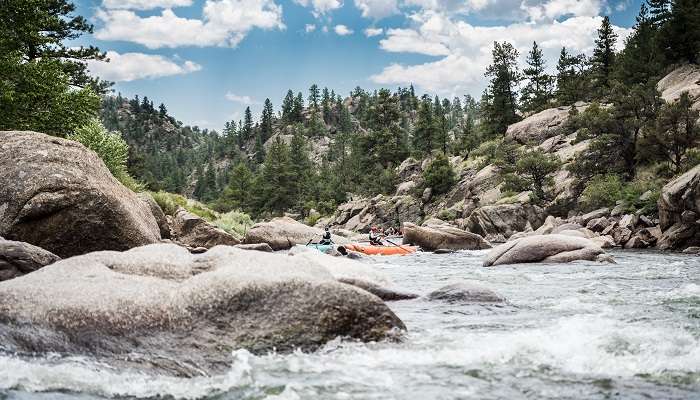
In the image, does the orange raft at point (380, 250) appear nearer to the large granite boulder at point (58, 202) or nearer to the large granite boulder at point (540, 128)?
the large granite boulder at point (58, 202)

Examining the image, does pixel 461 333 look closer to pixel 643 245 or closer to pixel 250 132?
pixel 643 245

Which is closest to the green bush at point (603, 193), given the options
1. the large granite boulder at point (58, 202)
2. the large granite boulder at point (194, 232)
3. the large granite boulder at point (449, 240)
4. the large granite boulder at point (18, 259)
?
the large granite boulder at point (449, 240)

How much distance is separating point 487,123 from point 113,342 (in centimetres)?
6945

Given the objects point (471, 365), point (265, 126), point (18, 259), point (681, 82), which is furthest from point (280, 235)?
point (265, 126)

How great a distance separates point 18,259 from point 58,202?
2.77m

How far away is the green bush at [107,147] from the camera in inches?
1142

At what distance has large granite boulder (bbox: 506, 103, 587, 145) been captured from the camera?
5466cm

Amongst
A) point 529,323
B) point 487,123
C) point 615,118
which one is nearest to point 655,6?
point 487,123

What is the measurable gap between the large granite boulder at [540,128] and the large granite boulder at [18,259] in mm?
50470

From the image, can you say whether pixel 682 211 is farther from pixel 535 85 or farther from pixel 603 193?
pixel 535 85

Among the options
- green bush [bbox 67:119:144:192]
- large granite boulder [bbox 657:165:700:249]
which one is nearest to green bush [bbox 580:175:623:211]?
large granite boulder [bbox 657:165:700:249]

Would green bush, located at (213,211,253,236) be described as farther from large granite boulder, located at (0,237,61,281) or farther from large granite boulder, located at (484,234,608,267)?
large granite boulder, located at (0,237,61,281)

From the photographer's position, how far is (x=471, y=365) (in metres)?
6.37

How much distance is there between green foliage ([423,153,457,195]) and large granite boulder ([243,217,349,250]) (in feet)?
96.7
